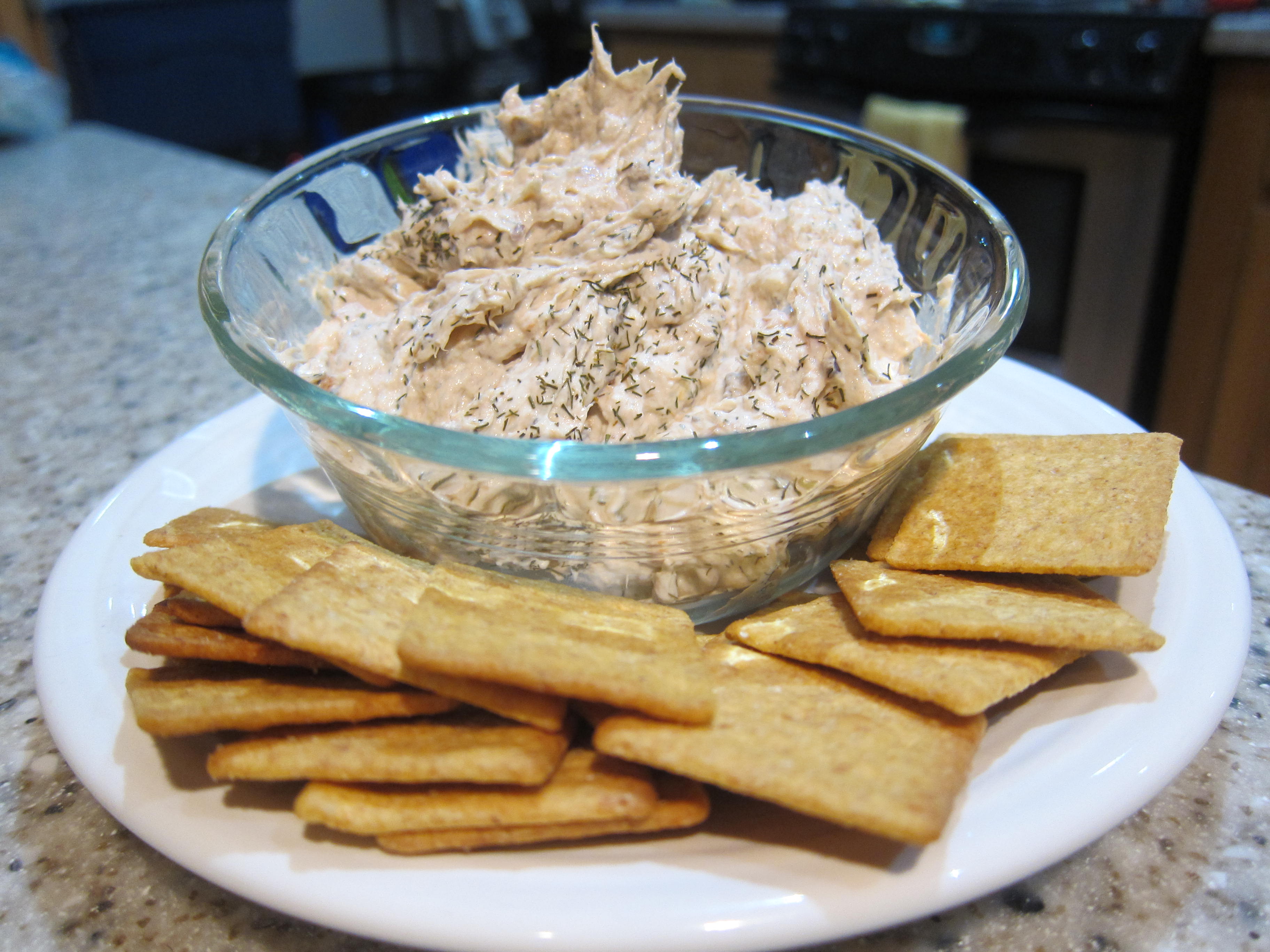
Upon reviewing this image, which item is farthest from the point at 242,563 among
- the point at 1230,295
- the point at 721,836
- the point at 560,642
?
the point at 1230,295

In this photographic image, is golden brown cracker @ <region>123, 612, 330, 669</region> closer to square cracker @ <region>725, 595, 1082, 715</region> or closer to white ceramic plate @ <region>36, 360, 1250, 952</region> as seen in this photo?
white ceramic plate @ <region>36, 360, 1250, 952</region>

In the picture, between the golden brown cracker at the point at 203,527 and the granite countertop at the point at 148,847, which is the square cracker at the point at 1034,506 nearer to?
the granite countertop at the point at 148,847

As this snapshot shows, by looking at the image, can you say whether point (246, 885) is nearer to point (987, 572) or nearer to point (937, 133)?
point (987, 572)

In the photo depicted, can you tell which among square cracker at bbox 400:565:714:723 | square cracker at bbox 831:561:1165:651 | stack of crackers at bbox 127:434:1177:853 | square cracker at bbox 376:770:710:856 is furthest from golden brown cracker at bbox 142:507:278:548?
square cracker at bbox 831:561:1165:651

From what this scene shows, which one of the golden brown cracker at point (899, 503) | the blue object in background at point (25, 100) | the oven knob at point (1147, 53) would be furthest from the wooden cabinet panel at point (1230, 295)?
the blue object in background at point (25, 100)

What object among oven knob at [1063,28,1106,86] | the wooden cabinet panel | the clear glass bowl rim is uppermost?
oven knob at [1063,28,1106,86]

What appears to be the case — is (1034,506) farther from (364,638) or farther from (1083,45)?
(1083,45)

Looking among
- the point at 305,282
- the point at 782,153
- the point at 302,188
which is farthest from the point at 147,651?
the point at 782,153
